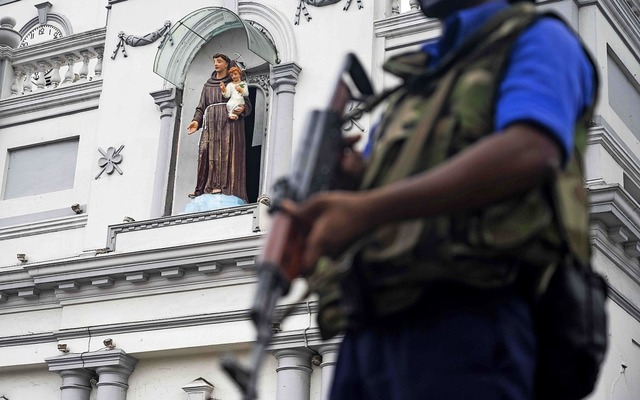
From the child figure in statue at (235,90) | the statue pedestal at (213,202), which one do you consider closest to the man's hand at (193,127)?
the child figure in statue at (235,90)

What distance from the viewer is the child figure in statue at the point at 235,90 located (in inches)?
616

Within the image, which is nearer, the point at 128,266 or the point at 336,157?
the point at 336,157

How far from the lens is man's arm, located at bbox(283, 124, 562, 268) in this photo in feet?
7.82

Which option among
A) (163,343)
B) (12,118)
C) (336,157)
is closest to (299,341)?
(163,343)

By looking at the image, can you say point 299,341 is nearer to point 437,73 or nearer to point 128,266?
point 128,266

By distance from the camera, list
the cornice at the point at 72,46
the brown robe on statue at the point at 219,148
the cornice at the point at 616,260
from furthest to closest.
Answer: the cornice at the point at 72,46 < the brown robe on statue at the point at 219,148 < the cornice at the point at 616,260

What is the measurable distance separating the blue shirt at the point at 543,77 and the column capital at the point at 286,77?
41.2 feet

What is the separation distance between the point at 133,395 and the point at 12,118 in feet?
15.4

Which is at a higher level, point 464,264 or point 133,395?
point 133,395

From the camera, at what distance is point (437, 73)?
2.71m

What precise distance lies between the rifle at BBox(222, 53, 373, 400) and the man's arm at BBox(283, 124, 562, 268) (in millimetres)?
53

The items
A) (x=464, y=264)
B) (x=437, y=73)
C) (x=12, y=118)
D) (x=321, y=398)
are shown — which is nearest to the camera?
(x=464, y=264)

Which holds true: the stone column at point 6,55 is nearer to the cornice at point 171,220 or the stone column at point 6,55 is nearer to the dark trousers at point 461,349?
the cornice at point 171,220

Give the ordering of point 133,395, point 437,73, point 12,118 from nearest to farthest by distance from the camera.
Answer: point 437,73, point 133,395, point 12,118
